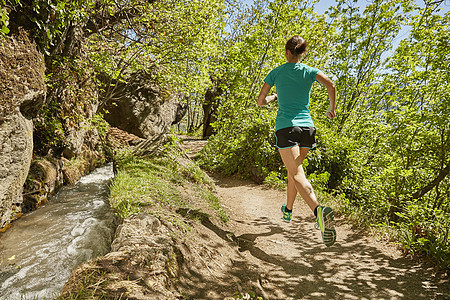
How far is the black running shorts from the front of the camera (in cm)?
296

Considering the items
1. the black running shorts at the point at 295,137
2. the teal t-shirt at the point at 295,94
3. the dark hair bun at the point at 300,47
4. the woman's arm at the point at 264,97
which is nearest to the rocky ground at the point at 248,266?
the black running shorts at the point at 295,137

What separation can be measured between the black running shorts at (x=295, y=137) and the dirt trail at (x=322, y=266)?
60.3 inches

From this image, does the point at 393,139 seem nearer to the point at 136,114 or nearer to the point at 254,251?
the point at 254,251

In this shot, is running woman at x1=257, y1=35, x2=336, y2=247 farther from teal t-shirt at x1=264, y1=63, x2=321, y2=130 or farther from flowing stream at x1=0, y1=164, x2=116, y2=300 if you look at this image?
flowing stream at x1=0, y1=164, x2=116, y2=300

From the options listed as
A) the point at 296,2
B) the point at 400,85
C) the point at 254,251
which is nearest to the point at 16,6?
the point at 254,251

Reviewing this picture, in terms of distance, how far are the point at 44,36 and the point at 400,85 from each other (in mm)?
9995

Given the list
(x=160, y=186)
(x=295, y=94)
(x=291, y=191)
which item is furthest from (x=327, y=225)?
(x=160, y=186)

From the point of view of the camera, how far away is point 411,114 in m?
5.34

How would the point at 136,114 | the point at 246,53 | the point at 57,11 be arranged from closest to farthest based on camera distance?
1. the point at 57,11
2. the point at 246,53
3. the point at 136,114

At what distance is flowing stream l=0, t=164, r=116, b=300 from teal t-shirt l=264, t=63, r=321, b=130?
9.85ft

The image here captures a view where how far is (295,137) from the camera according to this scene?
117 inches

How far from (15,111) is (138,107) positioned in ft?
34.5

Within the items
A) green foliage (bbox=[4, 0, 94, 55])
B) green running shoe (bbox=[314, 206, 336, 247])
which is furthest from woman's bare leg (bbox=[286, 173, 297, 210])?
green foliage (bbox=[4, 0, 94, 55])

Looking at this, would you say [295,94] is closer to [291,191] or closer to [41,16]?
[291,191]
